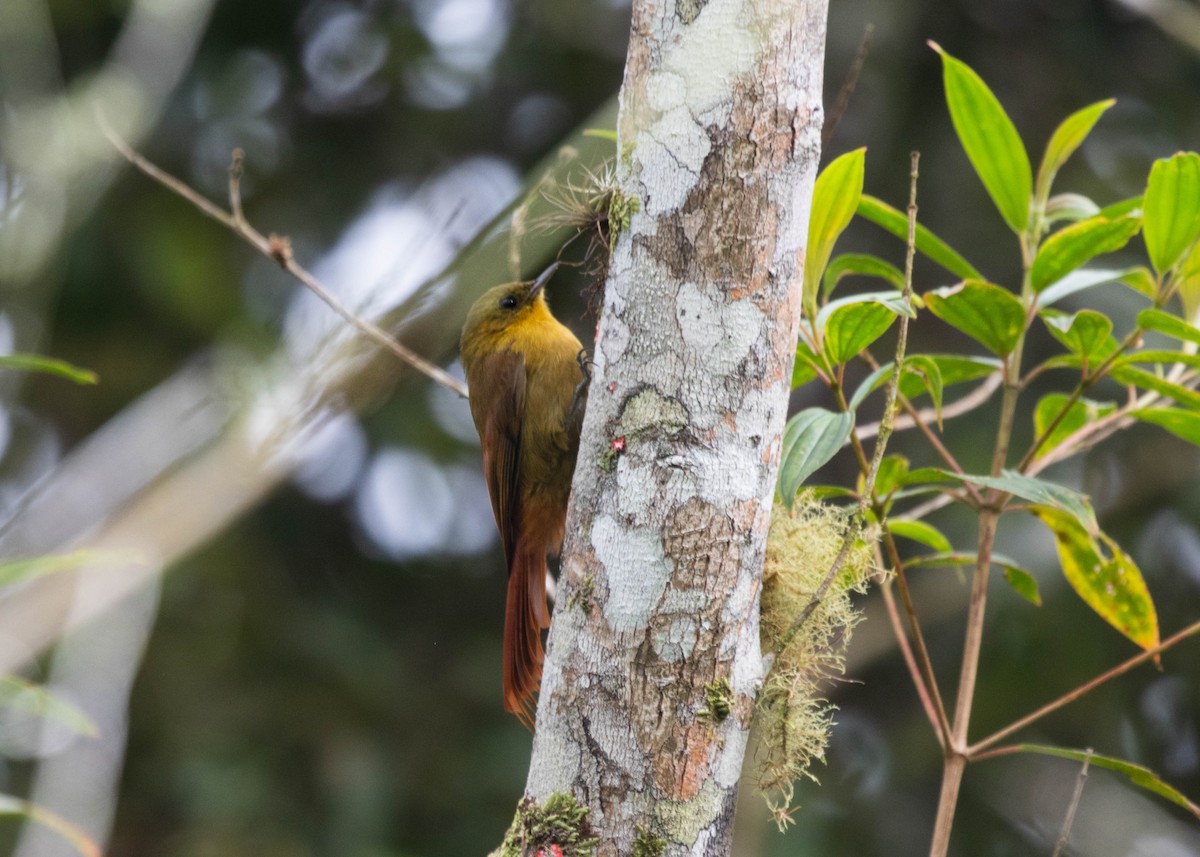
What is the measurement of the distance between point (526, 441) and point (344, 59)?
3185mm

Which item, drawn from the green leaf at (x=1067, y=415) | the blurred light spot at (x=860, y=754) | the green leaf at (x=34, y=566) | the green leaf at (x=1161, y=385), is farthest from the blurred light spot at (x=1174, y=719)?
the green leaf at (x=34, y=566)

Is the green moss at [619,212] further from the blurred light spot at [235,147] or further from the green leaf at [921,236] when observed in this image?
the blurred light spot at [235,147]

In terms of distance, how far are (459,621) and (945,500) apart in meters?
3.10

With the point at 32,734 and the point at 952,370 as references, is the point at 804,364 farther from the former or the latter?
the point at 32,734

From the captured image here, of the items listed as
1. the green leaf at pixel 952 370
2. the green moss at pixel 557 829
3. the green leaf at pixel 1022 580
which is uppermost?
the green leaf at pixel 952 370

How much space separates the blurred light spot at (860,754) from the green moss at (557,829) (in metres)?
3.53

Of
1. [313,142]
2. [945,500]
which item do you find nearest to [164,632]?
[313,142]

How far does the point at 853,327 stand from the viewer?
176 cm

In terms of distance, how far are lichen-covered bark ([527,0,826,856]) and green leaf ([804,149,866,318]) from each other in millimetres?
173

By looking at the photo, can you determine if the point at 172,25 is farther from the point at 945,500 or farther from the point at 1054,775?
the point at 1054,775

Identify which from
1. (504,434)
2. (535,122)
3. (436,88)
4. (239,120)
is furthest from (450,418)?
(504,434)

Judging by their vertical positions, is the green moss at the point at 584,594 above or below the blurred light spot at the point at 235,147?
below

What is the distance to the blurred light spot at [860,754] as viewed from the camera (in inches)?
191

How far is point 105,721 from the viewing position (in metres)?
2.72
